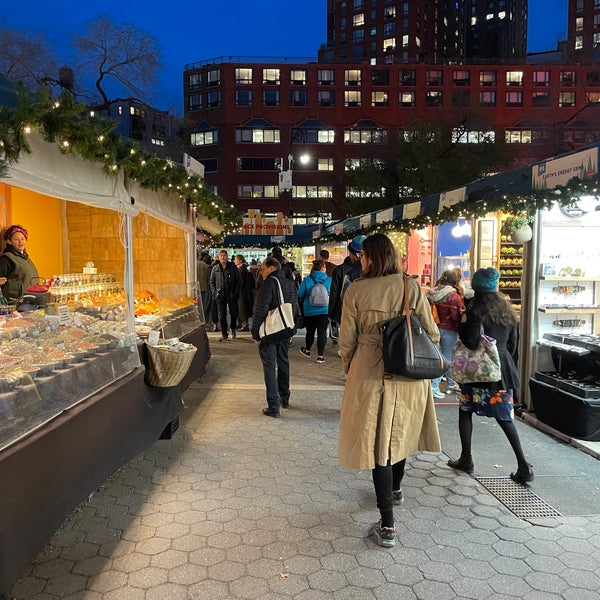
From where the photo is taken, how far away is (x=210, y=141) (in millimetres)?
55750

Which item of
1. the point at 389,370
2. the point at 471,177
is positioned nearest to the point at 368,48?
the point at 471,177

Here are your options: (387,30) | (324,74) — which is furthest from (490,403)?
(387,30)

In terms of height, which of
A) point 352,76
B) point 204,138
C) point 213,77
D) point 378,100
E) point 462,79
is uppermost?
point 213,77

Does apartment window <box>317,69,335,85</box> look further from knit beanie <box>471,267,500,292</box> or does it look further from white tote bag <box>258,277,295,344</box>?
knit beanie <box>471,267,500,292</box>

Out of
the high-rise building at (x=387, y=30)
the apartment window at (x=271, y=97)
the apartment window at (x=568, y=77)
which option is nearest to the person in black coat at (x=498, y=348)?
the apartment window at (x=271, y=97)

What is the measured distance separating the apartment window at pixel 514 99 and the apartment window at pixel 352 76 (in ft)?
55.6

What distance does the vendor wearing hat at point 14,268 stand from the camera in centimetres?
551

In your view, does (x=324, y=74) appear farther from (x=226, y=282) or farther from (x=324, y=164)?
(x=226, y=282)

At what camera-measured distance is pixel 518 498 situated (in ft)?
12.8

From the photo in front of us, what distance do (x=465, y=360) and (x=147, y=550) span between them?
2.78m

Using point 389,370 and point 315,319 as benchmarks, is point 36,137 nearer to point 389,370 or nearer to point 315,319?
point 389,370

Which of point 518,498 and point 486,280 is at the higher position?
point 486,280

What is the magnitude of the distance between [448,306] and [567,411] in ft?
6.50

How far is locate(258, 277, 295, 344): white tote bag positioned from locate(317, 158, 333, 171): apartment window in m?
50.2
